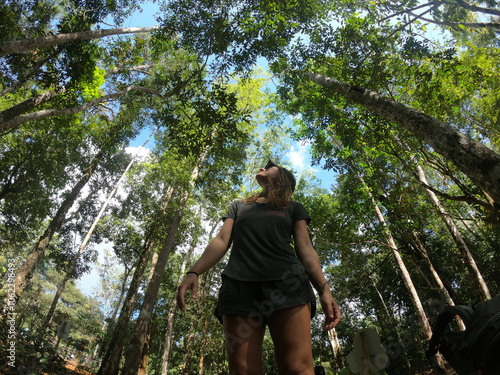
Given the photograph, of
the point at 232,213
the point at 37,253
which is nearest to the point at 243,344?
the point at 232,213

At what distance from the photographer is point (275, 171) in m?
2.07

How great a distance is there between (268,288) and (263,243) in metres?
0.29

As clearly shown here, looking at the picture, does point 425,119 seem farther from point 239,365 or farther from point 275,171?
point 239,365

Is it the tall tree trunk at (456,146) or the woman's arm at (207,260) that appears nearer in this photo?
the woman's arm at (207,260)

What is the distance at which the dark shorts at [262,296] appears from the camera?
1.33 meters

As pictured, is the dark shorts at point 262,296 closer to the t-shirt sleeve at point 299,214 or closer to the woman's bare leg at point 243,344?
the woman's bare leg at point 243,344

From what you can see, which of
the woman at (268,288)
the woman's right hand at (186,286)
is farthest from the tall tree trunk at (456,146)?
the woman's right hand at (186,286)

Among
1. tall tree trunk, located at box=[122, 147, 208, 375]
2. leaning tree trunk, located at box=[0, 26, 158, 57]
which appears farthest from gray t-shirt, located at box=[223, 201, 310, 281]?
leaning tree trunk, located at box=[0, 26, 158, 57]

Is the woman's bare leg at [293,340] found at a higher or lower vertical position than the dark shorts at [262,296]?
lower

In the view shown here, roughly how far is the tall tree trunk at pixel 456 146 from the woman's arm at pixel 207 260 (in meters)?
2.67

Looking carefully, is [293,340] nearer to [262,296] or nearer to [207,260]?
[262,296]

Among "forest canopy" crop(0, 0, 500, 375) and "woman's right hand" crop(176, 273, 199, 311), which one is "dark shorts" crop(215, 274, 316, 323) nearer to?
"woman's right hand" crop(176, 273, 199, 311)

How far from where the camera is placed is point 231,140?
6445mm

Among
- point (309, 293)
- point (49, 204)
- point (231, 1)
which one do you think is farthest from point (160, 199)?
point (309, 293)
